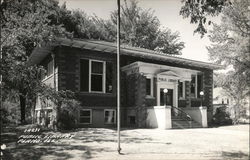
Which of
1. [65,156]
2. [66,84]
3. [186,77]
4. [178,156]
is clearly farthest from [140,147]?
[186,77]

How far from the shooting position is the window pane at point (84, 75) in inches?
736

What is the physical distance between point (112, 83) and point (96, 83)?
1.21 metres

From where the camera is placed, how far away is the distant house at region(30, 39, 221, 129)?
17969 mm

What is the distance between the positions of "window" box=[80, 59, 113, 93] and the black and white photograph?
0.23 feet

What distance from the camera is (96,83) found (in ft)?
63.5

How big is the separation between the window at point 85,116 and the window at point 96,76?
1.41 meters

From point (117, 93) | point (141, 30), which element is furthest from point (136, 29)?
point (117, 93)

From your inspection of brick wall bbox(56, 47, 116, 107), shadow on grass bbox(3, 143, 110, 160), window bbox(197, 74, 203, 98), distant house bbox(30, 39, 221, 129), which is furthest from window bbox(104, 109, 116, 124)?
shadow on grass bbox(3, 143, 110, 160)

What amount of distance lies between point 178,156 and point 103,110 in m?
11.5

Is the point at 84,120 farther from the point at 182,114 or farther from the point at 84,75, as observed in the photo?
the point at 182,114

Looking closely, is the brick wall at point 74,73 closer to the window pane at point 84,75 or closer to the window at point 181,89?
the window pane at point 84,75

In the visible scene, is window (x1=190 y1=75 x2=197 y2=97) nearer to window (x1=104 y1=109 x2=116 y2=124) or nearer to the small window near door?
the small window near door

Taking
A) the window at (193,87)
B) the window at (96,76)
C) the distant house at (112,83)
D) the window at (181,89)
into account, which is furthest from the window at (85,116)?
the window at (193,87)

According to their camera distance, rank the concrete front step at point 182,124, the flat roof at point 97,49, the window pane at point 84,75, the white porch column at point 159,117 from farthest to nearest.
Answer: the window pane at point 84,75
the concrete front step at point 182,124
the flat roof at point 97,49
the white porch column at point 159,117
